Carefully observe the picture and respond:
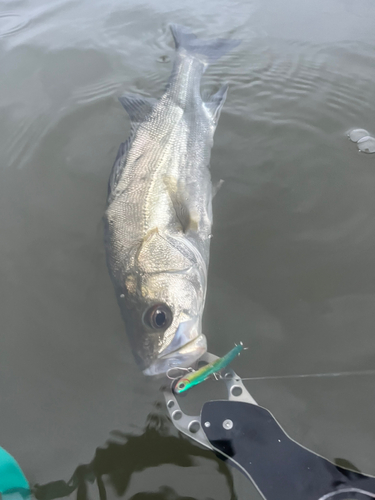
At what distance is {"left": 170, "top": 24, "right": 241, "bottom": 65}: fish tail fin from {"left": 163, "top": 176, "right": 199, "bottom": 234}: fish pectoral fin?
7.33 feet

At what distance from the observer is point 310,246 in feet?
7.73

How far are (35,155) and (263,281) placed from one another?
2.57 metres

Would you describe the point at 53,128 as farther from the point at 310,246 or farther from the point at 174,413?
the point at 174,413

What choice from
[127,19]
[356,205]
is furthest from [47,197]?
[127,19]

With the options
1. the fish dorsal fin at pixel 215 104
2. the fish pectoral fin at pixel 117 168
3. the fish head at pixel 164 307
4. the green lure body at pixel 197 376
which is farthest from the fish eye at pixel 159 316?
the fish dorsal fin at pixel 215 104

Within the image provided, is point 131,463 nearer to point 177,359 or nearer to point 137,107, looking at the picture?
point 177,359

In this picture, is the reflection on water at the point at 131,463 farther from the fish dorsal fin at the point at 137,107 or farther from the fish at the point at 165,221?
the fish dorsal fin at the point at 137,107

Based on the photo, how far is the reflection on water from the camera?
1596 mm

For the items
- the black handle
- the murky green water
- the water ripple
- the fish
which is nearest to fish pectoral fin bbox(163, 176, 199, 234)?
the fish

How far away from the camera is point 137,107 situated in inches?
123

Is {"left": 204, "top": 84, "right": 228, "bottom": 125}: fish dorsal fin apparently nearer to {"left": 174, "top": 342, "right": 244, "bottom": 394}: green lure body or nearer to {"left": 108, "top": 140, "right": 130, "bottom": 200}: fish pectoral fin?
{"left": 108, "top": 140, "right": 130, "bottom": 200}: fish pectoral fin

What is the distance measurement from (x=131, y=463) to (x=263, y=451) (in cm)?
69

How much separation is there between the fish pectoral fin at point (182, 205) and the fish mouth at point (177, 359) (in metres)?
0.94

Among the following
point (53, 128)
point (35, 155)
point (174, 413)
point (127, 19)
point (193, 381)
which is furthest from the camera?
point (127, 19)
